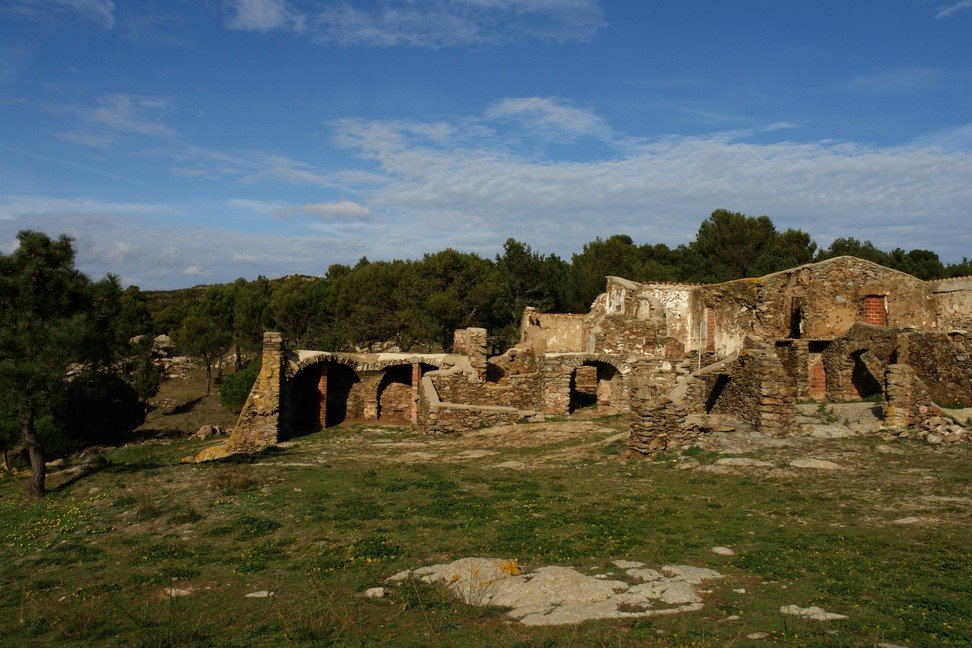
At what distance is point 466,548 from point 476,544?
0.19 m

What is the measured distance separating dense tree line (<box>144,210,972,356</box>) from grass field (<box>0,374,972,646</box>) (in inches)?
1301

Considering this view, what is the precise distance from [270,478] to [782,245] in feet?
152

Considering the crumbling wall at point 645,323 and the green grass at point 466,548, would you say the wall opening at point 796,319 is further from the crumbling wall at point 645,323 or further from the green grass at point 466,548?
the green grass at point 466,548

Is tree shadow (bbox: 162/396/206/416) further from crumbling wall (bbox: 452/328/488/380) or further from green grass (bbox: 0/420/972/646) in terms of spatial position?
green grass (bbox: 0/420/972/646)

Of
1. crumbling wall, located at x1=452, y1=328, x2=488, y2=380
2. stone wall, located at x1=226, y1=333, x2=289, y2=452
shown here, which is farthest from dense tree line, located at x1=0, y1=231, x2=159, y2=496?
crumbling wall, located at x1=452, y1=328, x2=488, y2=380

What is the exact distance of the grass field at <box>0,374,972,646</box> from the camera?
6055 mm

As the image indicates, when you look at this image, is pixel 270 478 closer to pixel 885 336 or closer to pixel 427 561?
pixel 427 561

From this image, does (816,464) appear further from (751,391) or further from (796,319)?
(796,319)

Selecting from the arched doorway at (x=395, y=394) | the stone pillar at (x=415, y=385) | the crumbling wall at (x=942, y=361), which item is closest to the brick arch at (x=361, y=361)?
the stone pillar at (x=415, y=385)

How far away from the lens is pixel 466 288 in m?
48.7

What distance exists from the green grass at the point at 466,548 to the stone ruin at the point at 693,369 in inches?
64.8

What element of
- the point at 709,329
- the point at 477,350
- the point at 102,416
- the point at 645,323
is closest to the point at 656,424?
the point at 477,350

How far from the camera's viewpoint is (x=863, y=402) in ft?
57.8

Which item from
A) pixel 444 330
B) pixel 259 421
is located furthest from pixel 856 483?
pixel 444 330
